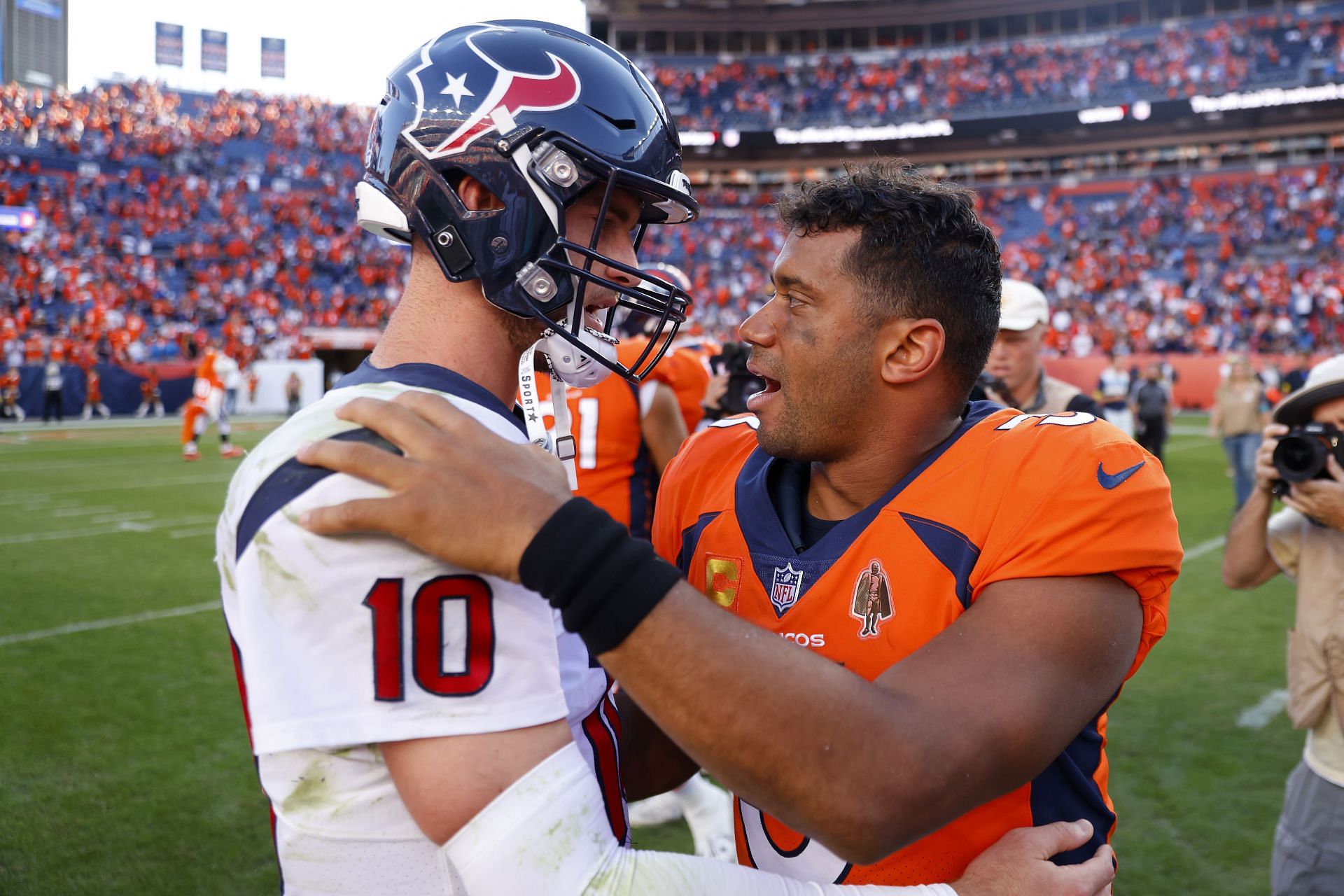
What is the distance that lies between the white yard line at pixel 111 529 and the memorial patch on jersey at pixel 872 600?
31.6ft

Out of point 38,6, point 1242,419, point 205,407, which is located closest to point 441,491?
point 1242,419

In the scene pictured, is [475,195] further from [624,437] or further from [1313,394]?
[624,437]

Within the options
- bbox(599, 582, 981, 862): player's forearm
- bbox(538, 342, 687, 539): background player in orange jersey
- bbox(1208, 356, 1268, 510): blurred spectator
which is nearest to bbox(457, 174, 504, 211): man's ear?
bbox(599, 582, 981, 862): player's forearm

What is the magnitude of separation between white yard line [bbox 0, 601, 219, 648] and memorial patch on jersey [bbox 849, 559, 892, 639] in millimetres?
6251

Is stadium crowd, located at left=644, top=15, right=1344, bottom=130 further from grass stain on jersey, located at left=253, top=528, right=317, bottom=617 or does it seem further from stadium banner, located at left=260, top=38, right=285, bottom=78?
grass stain on jersey, located at left=253, top=528, right=317, bottom=617

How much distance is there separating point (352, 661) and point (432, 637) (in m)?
0.09

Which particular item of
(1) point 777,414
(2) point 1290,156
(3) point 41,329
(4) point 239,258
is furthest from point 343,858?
(2) point 1290,156

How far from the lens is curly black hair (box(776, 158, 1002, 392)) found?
70.5 inches

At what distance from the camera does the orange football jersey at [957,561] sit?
148 centimetres

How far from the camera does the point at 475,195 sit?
1507 mm

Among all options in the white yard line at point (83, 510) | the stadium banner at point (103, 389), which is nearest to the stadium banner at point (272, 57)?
the stadium banner at point (103, 389)

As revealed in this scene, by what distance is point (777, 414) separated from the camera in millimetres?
1864

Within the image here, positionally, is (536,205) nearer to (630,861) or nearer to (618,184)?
(618,184)

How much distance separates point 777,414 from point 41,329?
27.8 m
